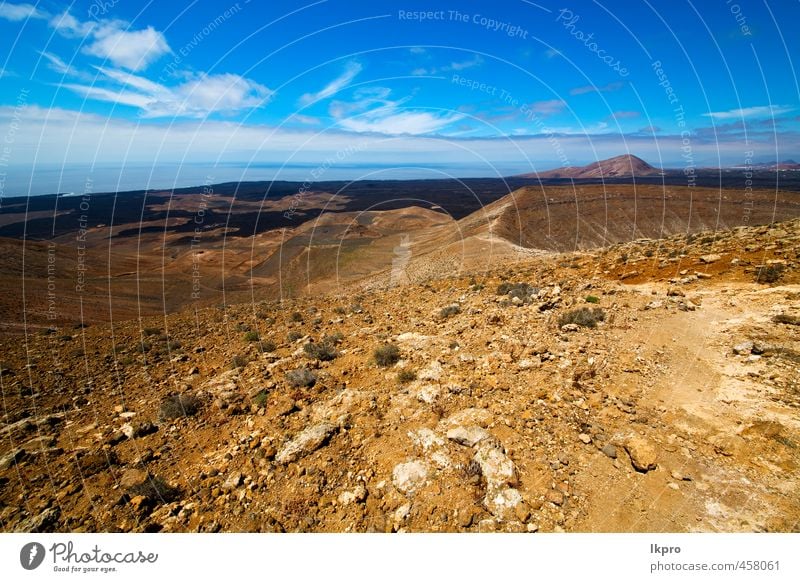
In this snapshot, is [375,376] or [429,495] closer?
[429,495]

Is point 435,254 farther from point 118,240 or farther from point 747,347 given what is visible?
point 118,240

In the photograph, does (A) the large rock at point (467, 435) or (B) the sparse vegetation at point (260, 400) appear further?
(B) the sparse vegetation at point (260, 400)

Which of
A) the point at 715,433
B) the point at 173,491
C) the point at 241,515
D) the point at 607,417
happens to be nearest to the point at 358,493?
the point at 241,515

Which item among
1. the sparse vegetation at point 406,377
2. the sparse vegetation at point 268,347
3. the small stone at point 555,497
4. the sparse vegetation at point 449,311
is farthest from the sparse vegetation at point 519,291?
the sparse vegetation at point 268,347

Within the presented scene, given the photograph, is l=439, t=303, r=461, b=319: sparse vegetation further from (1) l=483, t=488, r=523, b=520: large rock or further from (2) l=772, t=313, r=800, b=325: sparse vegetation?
(2) l=772, t=313, r=800, b=325: sparse vegetation

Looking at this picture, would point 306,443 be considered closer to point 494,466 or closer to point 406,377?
point 406,377

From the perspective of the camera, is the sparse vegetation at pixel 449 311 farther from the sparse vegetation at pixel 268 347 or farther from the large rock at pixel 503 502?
the large rock at pixel 503 502
